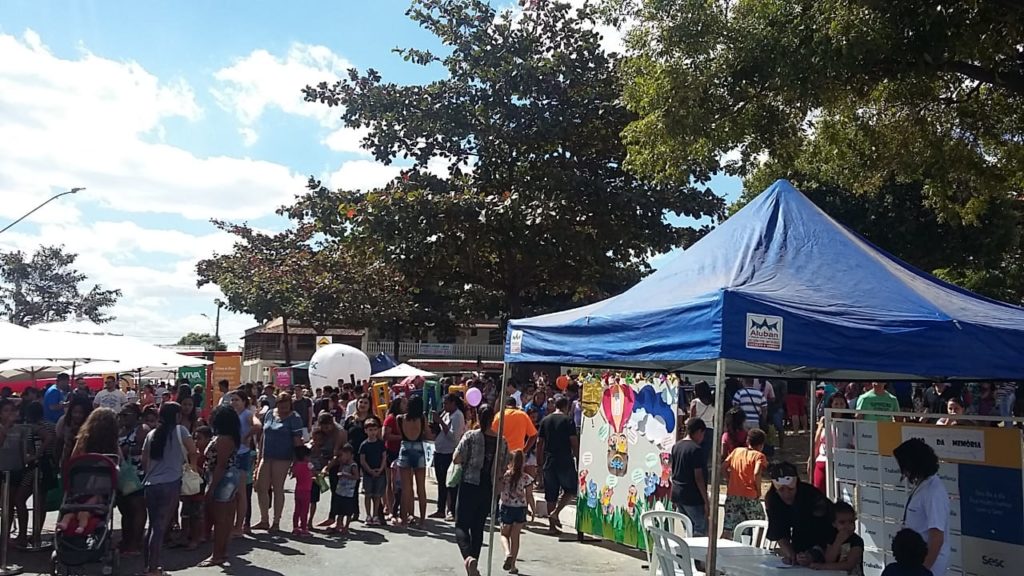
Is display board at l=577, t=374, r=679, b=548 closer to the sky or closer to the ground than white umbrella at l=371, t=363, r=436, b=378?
closer to the ground

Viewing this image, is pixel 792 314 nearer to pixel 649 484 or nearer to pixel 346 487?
pixel 649 484

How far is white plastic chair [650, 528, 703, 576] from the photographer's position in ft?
19.2

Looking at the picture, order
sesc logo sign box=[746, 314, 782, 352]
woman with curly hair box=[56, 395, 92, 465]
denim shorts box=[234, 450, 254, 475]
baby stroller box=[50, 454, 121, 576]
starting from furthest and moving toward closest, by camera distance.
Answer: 1. denim shorts box=[234, 450, 254, 475]
2. woman with curly hair box=[56, 395, 92, 465]
3. baby stroller box=[50, 454, 121, 576]
4. sesc logo sign box=[746, 314, 782, 352]

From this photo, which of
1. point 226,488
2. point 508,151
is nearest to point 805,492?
point 226,488

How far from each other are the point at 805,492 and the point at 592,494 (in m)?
4.41

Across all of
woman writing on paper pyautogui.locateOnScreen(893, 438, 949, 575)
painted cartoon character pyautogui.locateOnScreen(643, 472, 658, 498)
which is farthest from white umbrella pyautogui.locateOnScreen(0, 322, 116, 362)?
woman writing on paper pyautogui.locateOnScreen(893, 438, 949, 575)

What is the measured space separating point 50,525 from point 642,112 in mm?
10023

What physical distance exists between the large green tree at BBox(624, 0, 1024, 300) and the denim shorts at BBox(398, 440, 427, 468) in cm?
552

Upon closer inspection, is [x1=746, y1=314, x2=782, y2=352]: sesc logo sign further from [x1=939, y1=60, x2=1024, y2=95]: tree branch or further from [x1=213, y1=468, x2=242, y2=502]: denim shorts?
[x1=939, y1=60, x2=1024, y2=95]: tree branch

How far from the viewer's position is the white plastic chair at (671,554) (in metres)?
5.86

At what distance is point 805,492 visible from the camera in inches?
232

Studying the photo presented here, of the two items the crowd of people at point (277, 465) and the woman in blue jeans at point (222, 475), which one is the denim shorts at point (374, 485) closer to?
the crowd of people at point (277, 465)

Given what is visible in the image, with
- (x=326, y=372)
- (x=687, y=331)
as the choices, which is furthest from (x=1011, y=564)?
(x=326, y=372)

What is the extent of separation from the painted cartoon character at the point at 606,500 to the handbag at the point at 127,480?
5.04 m
